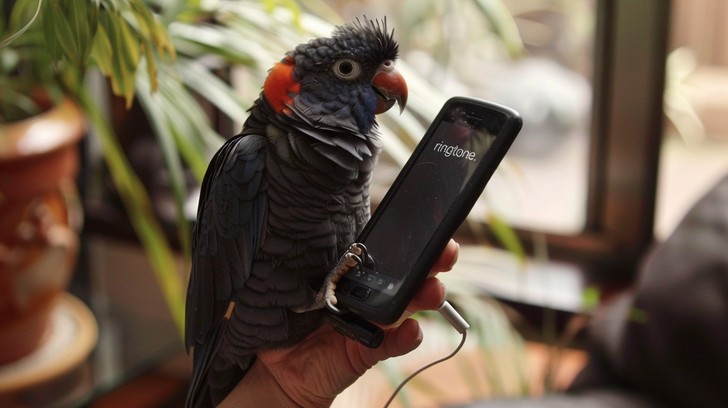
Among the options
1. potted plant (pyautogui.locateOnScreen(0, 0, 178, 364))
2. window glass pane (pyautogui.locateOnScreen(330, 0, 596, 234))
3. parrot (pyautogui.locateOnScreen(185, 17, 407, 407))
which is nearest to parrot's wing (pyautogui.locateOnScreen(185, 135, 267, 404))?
parrot (pyautogui.locateOnScreen(185, 17, 407, 407))

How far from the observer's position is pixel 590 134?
1.49 meters

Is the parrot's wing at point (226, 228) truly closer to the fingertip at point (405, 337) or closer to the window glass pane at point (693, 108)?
the fingertip at point (405, 337)

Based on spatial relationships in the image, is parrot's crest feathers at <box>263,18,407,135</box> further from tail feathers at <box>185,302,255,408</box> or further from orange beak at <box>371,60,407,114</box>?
tail feathers at <box>185,302,255,408</box>

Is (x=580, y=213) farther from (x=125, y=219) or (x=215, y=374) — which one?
(x=215, y=374)

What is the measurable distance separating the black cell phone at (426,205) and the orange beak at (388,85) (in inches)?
1.2

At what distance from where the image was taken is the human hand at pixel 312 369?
54 cm

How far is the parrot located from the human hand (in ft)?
0.11

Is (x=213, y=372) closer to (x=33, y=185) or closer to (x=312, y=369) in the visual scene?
(x=312, y=369)

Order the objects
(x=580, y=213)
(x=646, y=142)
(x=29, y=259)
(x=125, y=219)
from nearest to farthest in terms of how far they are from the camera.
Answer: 1. (x=29, y=259)
2. (x=646, y=142)
3. (x=580, y=213)
4. (x=125, y=219)

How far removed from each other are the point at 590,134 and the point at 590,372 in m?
0.50

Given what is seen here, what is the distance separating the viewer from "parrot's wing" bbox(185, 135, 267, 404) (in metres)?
0.51

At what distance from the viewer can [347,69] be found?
0.50 meters

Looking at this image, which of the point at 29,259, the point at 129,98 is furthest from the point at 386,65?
the point at 29,259

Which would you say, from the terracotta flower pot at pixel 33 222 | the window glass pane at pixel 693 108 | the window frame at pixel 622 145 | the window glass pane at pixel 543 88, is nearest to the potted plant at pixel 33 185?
the terracotta flower pot at pixel 33 222
